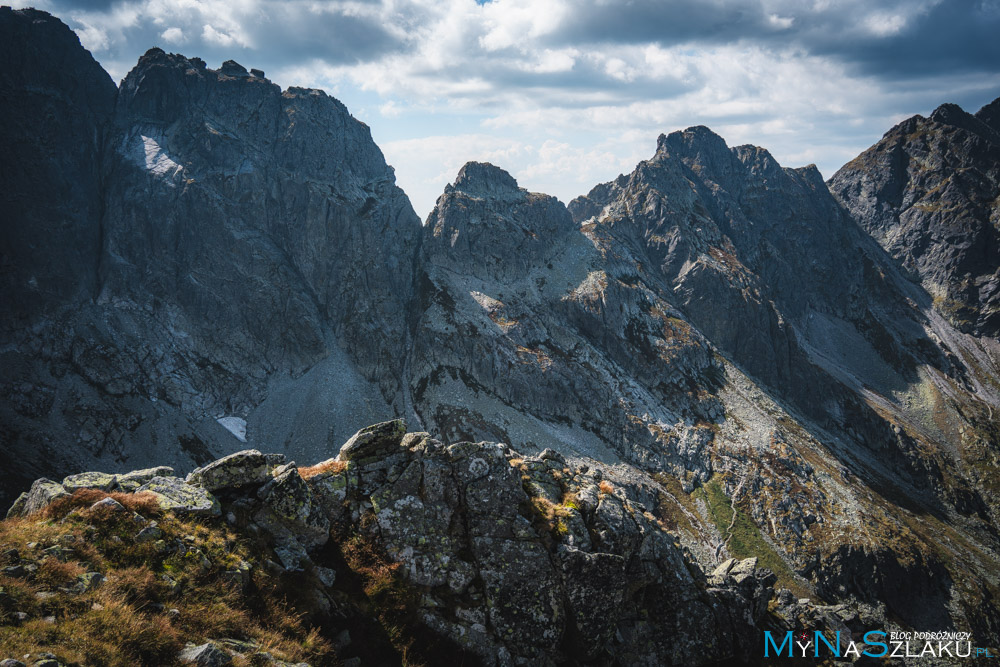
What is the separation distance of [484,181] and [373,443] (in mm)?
129236

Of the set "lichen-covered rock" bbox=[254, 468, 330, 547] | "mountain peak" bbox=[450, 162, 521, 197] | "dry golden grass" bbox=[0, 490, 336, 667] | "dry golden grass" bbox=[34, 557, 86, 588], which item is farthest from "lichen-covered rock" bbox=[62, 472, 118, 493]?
"mountain peak" bbox=[450, 162, 521, 197]

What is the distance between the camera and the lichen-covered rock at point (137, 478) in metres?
16.5

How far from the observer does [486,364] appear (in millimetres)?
107625

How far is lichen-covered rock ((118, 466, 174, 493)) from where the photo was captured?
16.5 meters

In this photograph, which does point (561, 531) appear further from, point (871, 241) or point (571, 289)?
point (871, 241)

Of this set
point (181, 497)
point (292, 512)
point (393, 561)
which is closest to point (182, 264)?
point (181, 497)

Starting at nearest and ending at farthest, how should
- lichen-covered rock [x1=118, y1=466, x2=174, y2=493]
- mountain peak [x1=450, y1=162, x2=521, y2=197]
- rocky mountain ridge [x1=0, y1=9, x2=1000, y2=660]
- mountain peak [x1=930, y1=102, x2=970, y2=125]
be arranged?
1. lichen-covered rock [x1=118, y1=466, x2=174, y2=493]
2. rocky mountain ridge [x1=0, y1=9, x2=1000, y2=660]
3. mountain peak [x1=450, y1=162, x2=521, y2=197]
4. mountain peak [x1=930, y1=102, x2=970, y2=125]

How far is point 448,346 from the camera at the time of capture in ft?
362

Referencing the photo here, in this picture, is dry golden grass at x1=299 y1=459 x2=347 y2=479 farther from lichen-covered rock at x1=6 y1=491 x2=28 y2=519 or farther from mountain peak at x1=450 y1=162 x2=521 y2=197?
mountain peak at x1=450 y1=162 x2=521 y2=197

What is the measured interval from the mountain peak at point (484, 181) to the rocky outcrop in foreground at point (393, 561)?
122 metres

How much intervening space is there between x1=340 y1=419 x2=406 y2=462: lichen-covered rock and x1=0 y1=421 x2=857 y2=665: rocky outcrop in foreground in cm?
10

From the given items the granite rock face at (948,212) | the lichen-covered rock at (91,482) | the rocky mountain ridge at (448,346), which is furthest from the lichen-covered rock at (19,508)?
the granite rock face at (948,212)

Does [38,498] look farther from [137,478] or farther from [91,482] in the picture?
[137,478]

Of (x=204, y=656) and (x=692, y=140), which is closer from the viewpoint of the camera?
(x=204, y=656)
